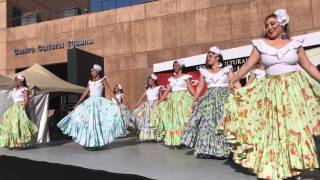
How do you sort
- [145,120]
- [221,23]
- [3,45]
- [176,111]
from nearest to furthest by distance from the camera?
[176,111] → [145,120] → [221,23] → [3,45]

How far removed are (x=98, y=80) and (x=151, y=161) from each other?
281cm

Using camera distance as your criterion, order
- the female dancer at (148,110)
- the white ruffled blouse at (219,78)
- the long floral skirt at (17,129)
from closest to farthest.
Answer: the white ruffled blouse at (219,78)
the long floral skirt at (17,129)
the female dancer at (148,110)

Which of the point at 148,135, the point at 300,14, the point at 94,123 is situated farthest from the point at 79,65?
the point at 300,14

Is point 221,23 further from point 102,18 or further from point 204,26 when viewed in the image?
point 102,18

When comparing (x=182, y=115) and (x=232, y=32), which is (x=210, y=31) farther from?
(x=182, y=115)

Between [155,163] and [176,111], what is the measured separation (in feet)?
7.22

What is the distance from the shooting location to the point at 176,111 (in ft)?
27.3

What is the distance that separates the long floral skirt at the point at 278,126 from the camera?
4.32m

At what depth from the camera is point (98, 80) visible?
8781mm

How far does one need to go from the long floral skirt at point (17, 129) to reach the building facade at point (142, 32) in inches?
461

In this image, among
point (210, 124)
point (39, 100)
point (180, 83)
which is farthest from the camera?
point (39, 100)

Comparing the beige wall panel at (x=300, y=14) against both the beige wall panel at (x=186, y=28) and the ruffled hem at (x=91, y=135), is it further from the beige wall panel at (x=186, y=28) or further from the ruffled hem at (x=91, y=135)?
the ruffled hem at (x=91, y=135)

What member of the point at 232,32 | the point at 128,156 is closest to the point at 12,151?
the point at 128,156

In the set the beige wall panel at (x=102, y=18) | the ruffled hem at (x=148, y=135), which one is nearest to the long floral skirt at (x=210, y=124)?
the ruffled hem at (x=148, y=135)
